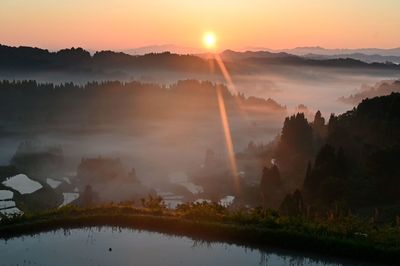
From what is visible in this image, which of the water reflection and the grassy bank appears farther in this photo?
the grassy bank

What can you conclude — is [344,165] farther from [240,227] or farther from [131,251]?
[131,251]

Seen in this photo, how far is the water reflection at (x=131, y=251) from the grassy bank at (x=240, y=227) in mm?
606

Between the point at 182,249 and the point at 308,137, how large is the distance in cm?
9346

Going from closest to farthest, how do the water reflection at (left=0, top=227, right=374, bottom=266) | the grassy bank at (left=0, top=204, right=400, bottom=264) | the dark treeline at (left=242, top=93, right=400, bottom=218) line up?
the water reflection at (left=0, top=227, right=374, bottom=266), the grassy bank at (left=0, top=204, right=400, bottom=264), the dark treeline at (left=242, top=93, right=400, bottom=218)

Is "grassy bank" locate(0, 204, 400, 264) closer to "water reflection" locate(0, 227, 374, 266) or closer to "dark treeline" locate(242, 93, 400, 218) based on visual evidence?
"water reflection" locate(0, 227, 374, 266)

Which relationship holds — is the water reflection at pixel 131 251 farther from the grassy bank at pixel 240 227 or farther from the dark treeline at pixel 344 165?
the dark treeline at pixel 344 165

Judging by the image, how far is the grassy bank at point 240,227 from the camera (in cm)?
1911

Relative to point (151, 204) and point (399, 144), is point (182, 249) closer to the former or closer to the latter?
point (151, 204)

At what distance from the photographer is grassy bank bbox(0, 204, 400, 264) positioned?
1911 centimetres

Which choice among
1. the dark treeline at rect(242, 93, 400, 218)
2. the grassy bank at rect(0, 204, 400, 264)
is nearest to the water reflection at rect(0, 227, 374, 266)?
the grassy bank at rect(0, 204, 400, 264)

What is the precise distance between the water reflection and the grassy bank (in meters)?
0.61

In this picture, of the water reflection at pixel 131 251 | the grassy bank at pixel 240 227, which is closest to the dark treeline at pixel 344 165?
the grassy bank at pixel 240 227

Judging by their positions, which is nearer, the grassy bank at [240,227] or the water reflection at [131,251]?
the water reflection at [131,251]

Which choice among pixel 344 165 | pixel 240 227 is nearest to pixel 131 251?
pixel 240 227
